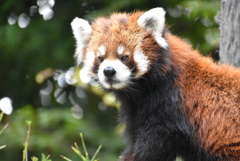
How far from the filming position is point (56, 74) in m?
8.43

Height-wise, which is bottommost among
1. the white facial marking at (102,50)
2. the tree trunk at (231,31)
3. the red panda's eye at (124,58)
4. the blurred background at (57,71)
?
the blurred background at (57,71)

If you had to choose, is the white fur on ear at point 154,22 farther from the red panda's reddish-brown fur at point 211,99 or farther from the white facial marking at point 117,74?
the white facial marking at point 117,74

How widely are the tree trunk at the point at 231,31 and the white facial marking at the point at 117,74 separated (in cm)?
157

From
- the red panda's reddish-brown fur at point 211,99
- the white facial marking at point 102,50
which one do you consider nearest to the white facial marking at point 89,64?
the white facial marking at point 102,50

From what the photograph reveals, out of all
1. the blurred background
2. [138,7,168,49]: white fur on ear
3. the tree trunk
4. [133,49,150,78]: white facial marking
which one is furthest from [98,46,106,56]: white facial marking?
the blurred background

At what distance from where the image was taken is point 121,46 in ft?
14.9

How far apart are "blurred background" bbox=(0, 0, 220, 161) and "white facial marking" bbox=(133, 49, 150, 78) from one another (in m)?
2.57

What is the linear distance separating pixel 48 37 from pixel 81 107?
1412mm

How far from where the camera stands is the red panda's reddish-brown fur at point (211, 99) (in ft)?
14.2

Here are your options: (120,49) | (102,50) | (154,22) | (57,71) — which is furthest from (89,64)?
(57,71)

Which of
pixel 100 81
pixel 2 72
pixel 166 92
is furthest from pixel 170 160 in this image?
pixel 2 72

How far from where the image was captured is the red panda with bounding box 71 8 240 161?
441 centimetres

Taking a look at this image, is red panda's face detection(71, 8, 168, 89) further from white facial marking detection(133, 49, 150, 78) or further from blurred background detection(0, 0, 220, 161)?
blurred background detection(0, 0, 220, 161)

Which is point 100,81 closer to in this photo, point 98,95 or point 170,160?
point 170,160
